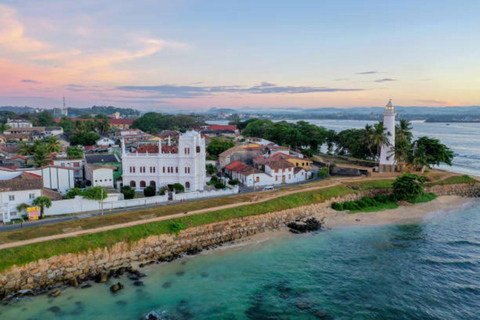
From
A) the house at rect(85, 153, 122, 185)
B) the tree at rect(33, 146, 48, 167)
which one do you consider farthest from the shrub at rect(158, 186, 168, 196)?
the tree at rect(33, 146, 48, 167)

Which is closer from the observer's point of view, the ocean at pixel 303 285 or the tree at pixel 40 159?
the ocean at pixel 303 285

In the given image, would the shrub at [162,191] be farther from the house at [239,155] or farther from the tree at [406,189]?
the tree at [406,189]

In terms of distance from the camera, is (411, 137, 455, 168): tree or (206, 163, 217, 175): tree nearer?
(411, 137, 455, 168): tree

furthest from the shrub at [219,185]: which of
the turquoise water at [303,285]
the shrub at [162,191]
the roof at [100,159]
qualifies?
the roof at [100,159]

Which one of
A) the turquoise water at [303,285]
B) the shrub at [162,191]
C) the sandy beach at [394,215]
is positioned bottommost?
the turquoise water at [303,285]

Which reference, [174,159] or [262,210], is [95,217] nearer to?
[174,159]

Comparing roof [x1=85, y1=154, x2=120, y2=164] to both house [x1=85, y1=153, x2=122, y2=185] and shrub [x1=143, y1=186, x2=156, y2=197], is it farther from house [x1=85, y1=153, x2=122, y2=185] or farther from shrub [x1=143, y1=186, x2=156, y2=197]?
shrub [x1=143, y1=186, x2=156, y2=197]

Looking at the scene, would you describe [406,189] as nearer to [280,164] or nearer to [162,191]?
[280,164]
